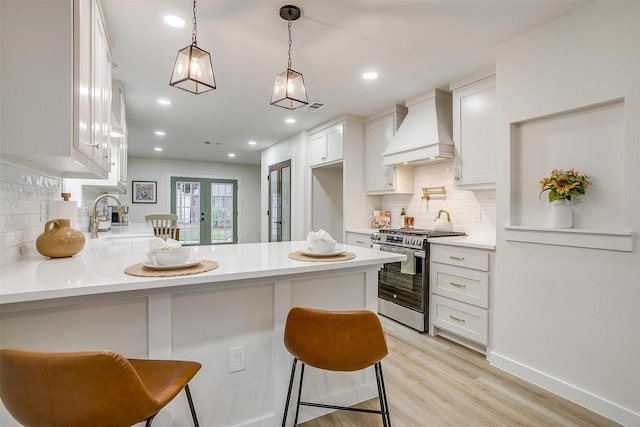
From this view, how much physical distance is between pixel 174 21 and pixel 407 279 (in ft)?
9.71

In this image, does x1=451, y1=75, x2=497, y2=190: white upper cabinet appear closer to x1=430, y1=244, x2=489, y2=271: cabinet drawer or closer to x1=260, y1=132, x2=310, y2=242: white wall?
x1=430, y1=244, x2=489, y2=271: cabinet drawer

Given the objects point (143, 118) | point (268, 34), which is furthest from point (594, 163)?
point (143, 118)

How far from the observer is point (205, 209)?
866 cm

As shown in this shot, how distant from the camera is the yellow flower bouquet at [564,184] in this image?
6.61ft

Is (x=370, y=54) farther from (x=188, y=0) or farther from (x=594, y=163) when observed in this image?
(x=594, y=163)

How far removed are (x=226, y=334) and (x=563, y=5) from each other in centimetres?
279

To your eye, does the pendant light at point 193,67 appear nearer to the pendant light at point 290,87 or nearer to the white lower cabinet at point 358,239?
the pendant light at point 290,87

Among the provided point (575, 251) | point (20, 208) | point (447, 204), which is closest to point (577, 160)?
point (575, 251)

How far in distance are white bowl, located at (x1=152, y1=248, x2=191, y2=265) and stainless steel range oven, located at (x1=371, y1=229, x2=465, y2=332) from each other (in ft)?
7.59

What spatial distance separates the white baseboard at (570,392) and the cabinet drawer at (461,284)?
0.44 m

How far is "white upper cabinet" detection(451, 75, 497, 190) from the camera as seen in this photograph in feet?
9.27

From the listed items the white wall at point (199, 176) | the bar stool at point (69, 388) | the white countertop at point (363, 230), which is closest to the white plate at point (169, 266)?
the bar stool at point (69, 388)

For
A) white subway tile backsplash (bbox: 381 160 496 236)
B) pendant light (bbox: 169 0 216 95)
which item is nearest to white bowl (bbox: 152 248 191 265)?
pendant light (bbox: 169 0 216 95)

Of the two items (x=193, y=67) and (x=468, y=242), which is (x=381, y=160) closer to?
(x=468, y=242)
